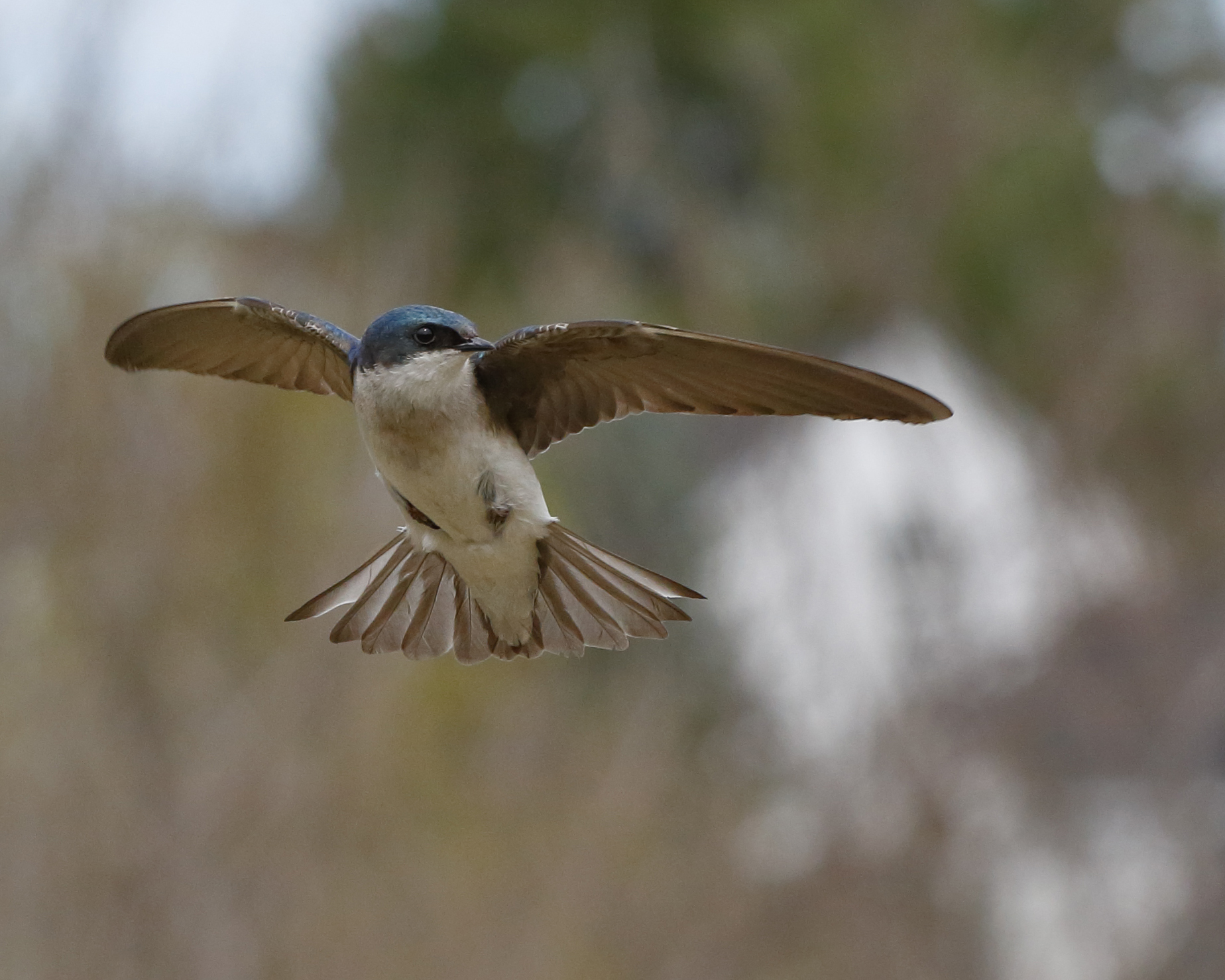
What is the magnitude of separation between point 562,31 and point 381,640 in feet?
37.0

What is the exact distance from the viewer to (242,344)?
1.88 m

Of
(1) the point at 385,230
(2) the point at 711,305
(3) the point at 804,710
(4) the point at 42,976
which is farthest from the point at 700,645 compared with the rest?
(4) the point at 42,976

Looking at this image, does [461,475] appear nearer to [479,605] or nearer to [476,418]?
[476,418]

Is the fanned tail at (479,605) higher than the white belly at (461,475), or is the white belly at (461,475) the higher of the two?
the white belly at (461,475)

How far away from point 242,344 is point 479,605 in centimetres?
41

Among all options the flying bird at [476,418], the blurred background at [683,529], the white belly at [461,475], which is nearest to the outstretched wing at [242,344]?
the flying bird at [476,418]

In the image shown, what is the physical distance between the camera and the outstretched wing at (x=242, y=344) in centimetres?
175

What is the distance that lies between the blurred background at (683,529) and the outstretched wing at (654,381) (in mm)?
4622

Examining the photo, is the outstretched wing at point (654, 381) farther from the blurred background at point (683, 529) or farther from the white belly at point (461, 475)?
the blurred background at point (683, 529)

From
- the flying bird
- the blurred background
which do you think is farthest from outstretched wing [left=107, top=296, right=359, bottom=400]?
the blurred background

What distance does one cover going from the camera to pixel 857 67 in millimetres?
13320

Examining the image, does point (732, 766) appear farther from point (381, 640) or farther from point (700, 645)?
point (381, 640)

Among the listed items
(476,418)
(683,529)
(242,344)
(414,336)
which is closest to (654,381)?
(476,418)

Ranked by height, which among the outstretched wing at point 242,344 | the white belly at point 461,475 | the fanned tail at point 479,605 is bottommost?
the fanned tail at point 479,605
